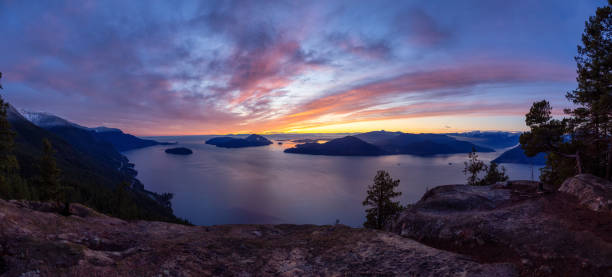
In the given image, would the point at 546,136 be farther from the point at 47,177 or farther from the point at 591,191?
the point at 47,177

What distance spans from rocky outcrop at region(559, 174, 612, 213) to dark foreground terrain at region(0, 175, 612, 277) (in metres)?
0.06

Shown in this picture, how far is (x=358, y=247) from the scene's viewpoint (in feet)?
34.8

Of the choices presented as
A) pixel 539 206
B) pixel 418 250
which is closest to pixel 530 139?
pixel 539 206

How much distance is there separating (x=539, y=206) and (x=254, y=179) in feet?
536

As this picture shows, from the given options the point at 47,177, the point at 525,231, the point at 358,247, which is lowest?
the point at 47,177

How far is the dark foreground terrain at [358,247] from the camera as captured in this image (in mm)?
7258

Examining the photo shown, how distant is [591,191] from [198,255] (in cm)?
2221

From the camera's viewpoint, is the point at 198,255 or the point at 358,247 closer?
the point at 198,255

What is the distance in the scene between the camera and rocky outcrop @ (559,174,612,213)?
11078 millimetres

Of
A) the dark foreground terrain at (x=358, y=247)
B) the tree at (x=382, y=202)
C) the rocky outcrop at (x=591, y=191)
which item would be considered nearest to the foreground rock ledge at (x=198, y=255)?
the dark foreground terrain at (x=358, y=247)

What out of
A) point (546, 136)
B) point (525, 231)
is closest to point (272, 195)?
point (546, 136)

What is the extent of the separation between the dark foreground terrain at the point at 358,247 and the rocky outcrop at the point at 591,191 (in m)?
0.06

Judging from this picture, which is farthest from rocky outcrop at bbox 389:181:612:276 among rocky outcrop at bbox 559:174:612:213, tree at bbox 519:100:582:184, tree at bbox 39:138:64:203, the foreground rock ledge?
tree at bbox 39:138:64:203

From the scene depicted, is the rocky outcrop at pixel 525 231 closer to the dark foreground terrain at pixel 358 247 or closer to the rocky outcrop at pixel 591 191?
the dark foreground terrain at pixel 358 247
